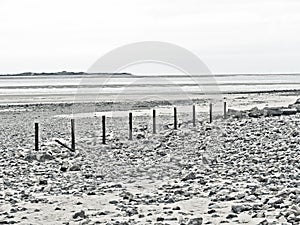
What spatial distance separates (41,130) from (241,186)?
2023cm

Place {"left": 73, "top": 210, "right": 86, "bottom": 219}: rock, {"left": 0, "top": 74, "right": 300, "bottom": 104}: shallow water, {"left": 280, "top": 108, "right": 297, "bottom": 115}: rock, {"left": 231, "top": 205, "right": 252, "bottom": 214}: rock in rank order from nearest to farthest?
{"left": 231, "top": 205, "right": 252, "bottom": 214}: rock
{"left": 73, "top": 210, "right": 86, "bottom": 219}: rock
{"left": 280, "top": 108, "right": 297, "bottom": 115}: rock
{"left": 0, "top": 74, "right": 300, "bottom": 104}: shallow water

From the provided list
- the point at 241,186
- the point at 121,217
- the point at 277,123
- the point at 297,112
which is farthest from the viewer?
the point at 297,112

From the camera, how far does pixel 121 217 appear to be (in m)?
10.7

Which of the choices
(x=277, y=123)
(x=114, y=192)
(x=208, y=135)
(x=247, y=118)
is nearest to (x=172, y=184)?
(x=114, y=192)

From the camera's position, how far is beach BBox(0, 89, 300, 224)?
10.8 m

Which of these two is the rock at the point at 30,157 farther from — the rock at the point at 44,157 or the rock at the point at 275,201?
the rock at the point at 275,201

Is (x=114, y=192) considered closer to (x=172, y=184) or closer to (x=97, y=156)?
(x=172, y=184)

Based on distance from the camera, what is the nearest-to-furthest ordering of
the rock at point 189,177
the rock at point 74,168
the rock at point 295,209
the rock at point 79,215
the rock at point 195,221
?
the rock at point 295,209 < the rock at point 195,221 < the rock at point 79,215 < the rock at point 189,177 < the rock at point 74,168

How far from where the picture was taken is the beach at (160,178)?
10.8 meters

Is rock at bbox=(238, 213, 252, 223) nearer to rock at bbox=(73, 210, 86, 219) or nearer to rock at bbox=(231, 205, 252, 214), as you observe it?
rock at bbox=(231, 205, 252, 214)

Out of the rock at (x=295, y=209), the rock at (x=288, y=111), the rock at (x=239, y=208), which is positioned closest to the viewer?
the rock at (x=295, y=209)

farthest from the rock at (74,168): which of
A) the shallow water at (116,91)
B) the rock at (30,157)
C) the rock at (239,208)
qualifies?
the shallow water at (116,91)

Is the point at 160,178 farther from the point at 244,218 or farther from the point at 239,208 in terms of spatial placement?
the point at 244,218

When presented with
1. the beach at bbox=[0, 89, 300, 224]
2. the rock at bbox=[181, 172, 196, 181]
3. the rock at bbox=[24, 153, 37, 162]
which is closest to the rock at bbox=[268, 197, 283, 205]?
the beach at bbox=[0, 89, 300, 224]
